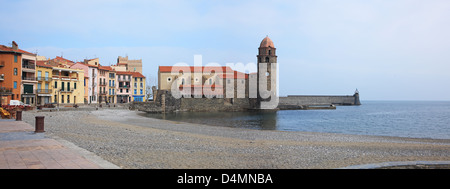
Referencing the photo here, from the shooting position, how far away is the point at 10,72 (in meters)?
38.5

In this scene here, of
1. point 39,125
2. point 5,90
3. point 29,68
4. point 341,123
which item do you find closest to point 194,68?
point 29,68

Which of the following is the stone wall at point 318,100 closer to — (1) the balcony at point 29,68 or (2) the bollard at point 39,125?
(1) the balcony at point 29,68

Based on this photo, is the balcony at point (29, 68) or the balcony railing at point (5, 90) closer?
the balcony railing at point (5, 90)

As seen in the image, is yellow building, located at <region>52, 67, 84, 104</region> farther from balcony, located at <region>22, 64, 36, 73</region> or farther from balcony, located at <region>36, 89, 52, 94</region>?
balcony, located at <region>22, 64, 36, 73</region>

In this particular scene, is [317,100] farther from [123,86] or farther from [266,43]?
[123,86]

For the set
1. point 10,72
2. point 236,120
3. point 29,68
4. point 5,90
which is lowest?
point 236,120

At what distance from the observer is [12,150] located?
332 inches

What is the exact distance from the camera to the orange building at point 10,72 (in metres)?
37.9

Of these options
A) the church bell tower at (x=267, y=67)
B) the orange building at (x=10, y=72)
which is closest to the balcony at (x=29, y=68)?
the orange building at (x=10, y=72)

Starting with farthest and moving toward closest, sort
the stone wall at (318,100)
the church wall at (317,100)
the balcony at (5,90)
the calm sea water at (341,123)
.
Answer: the stone wall at (318,100) → the church wall at (317,100) → the balcony at (5,90) → the calm sea water at (341,123)
